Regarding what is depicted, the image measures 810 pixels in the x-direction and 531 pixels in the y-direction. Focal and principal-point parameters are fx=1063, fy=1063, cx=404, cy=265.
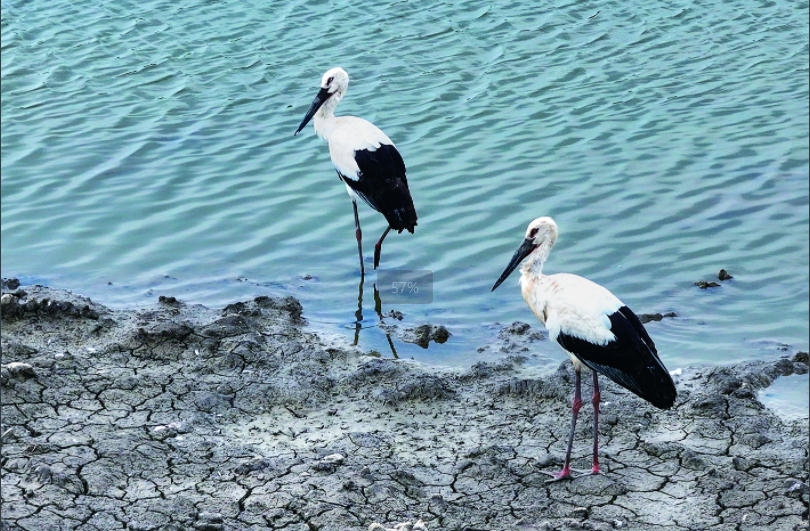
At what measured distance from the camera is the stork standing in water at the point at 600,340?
18.6ft

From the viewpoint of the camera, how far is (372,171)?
8.84 meters

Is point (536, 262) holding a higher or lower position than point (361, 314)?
higher

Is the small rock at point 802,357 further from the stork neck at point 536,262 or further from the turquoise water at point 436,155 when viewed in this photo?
the stork neck at point 536,262

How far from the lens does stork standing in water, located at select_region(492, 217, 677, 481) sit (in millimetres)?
5684

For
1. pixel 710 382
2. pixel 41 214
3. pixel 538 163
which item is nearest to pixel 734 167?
pixel 538 163

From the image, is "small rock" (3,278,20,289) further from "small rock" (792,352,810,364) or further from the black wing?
"small rock" (792,352,810,364)

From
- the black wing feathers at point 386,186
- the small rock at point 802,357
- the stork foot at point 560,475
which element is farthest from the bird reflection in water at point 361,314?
the small rock at point 802,357

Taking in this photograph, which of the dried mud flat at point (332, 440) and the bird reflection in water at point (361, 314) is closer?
the dried mud flat at point (332, 440)

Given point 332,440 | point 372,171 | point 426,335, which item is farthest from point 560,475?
point 372,171

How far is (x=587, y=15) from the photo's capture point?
15.0 m

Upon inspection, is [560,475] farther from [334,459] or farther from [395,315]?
[395,315]

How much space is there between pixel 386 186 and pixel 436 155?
2.38m

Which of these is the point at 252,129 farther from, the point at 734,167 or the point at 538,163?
the point at 734,167

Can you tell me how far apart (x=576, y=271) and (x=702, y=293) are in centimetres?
103
